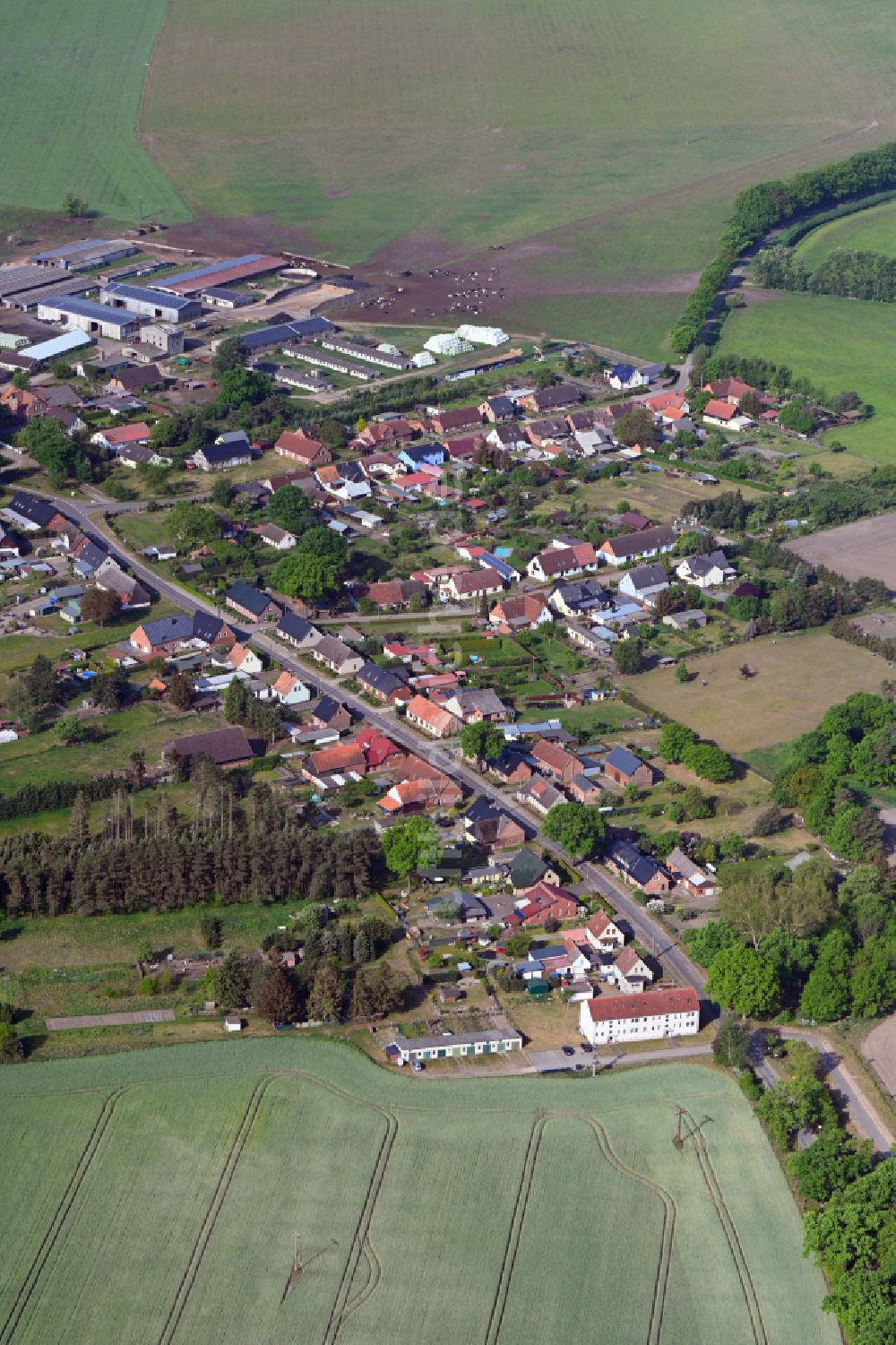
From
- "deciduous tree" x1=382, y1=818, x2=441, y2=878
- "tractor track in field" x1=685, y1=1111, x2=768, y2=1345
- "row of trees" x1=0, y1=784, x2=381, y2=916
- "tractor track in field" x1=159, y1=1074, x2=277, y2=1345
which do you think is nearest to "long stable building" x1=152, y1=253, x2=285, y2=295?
"row of trees" x1=0, y1=784, x2=381, y2=916

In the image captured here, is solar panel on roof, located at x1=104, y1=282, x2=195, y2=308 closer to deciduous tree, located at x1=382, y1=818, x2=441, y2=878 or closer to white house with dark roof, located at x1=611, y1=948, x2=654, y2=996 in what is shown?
deciduous tree, located at x1=382, y1=818, x2=441, y2=878

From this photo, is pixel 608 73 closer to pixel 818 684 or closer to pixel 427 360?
pixel 427 360

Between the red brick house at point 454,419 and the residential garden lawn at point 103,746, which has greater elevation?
the residential garden lawn at point 103,746

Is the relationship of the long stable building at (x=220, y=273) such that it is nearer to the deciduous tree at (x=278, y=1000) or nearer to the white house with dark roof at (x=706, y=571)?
the white house with dark roof at (x=706, y=571)

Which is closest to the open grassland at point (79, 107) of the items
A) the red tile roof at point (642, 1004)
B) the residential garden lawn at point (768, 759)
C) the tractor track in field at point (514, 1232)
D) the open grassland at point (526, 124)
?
the open grassland at point (526, 124)

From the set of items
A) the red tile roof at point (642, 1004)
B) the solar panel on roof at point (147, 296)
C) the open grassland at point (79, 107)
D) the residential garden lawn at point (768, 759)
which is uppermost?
the open grassland at point (79, 107)

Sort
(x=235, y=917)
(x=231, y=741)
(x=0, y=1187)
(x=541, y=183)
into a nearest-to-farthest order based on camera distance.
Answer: (x=0, y=1187) < (x=235, y=917) < (x=231, y=741) < (x=541, y=183)

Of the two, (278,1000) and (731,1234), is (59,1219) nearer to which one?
(278,1000)

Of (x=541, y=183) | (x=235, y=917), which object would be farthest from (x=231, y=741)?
(x=541, y=183)
